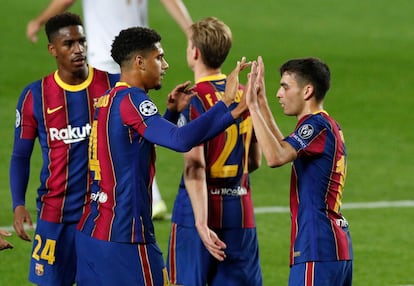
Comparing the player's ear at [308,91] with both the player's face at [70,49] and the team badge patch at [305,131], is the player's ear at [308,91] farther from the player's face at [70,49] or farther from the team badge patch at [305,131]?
the player's face at [70,49]

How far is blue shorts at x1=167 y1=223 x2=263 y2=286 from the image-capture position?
27.6 feet

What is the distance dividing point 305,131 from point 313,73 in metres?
0.37

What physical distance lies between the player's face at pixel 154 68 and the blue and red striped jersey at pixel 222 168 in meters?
1.00

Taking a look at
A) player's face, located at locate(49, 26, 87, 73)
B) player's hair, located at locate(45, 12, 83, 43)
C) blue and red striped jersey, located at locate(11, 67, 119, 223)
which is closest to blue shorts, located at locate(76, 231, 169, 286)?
blue and red striped jersey, located at locate(11, 67, 119, 223)

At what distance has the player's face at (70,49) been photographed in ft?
27.3

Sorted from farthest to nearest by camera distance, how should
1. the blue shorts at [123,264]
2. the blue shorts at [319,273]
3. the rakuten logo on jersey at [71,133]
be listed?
the rakuten logo on jersey at [71,133] → the blue shorts at [319,273] → the blue shorts at [123,264]

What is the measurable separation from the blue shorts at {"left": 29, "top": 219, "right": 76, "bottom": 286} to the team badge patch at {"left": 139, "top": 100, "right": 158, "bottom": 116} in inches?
59.4

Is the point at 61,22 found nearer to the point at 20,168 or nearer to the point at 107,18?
the point at 20,168

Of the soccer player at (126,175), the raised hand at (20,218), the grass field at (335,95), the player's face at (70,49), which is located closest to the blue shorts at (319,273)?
the soccer player at (126,175)

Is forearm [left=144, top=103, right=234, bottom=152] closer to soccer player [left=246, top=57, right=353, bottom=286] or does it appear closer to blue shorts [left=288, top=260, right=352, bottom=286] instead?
soccer player [left=246, top=57, right=353, bottom=286]

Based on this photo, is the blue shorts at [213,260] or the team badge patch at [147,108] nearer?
the team badge patch at [147,108]

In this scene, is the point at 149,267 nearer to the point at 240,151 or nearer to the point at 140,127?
the point at 140,127

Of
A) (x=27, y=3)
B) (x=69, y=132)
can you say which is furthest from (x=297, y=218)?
(x=27, y=3)

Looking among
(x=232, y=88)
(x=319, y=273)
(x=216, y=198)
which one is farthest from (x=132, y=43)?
(x=319, y=273)
